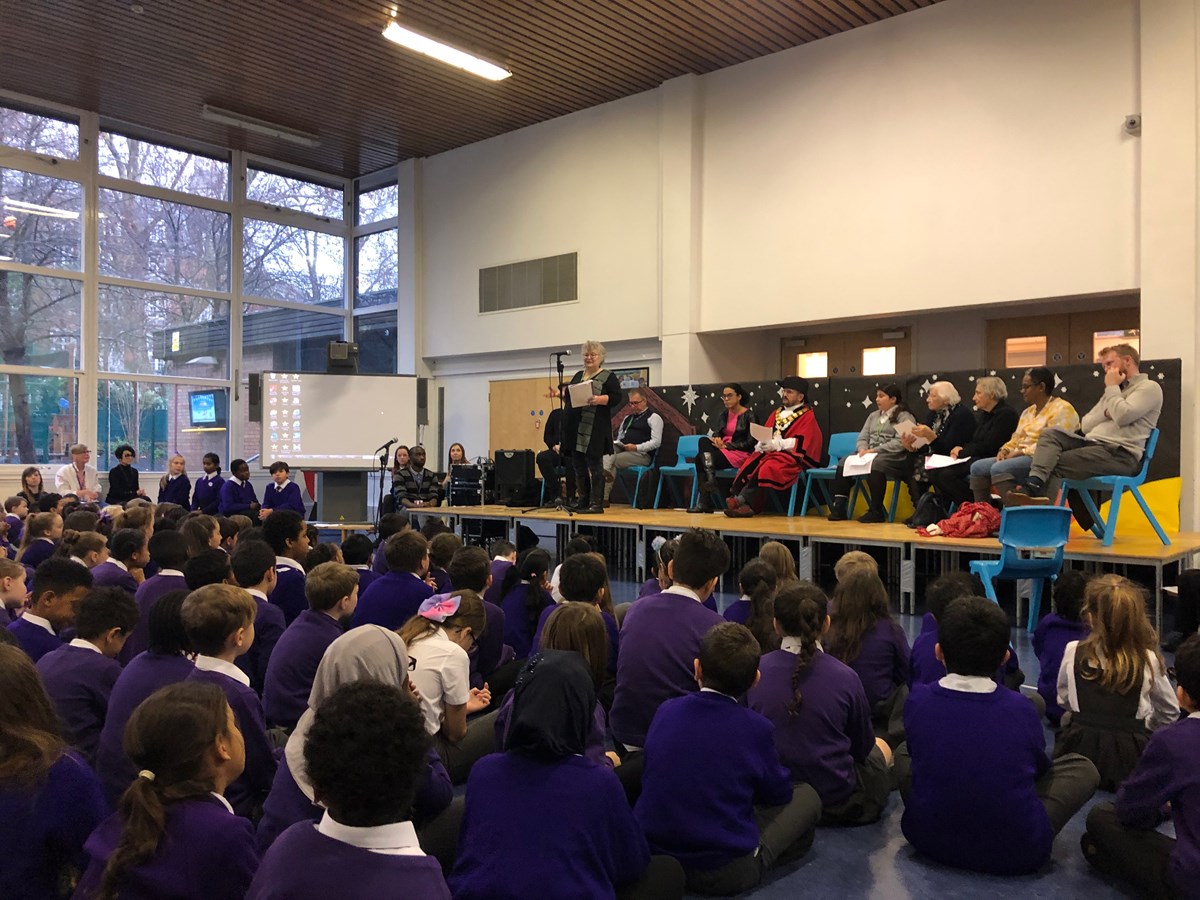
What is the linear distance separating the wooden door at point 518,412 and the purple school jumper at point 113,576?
23.2 feet

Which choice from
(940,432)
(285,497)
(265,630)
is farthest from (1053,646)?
(285,497)

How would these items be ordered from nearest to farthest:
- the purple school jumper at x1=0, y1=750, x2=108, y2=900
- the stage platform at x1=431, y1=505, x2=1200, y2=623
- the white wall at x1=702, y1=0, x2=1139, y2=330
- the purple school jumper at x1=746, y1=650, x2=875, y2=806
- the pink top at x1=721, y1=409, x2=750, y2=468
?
1. the purple school jumper at x1=0, y1=750, x2=108, y2=900
2. the purple school jumper at x1=746, y1=650, x2=875, y2=806
3. the stage platform at x1=431, y1=505, x2=1200, y2=623
4. the white wall at x1=702, y1=0, x2=1139, y2=330
5. the pink top at x1=721, y1=409, x2=750, y2=468

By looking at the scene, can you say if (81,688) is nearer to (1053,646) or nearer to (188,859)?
(188,859)

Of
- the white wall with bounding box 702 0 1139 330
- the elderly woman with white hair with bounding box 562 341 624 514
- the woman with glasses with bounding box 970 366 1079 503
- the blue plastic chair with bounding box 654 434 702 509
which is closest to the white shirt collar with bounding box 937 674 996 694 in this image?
the woman with glasses with bounding box 970 366 1079 503

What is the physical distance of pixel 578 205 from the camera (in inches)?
405

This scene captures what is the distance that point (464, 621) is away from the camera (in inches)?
105

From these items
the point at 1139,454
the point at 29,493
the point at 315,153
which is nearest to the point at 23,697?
the point at 1139,454

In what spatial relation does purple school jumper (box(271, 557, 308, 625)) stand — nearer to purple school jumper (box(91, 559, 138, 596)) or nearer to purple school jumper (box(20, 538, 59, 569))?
purple school jumper (box(91, 559, 138, 596))

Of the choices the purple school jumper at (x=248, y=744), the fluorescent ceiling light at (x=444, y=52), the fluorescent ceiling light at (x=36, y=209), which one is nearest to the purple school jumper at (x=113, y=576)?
the purple school jumper at (x=248, y=744)

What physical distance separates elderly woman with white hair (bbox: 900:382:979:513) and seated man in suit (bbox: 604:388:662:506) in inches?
102

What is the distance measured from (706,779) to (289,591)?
2.27 m

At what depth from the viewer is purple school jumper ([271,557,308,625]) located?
147 inches

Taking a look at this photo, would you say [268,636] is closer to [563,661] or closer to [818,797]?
[563,661]

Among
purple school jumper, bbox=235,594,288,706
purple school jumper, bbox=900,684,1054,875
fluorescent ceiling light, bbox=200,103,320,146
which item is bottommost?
purple school jumper, bbox=900,684,1054,875
